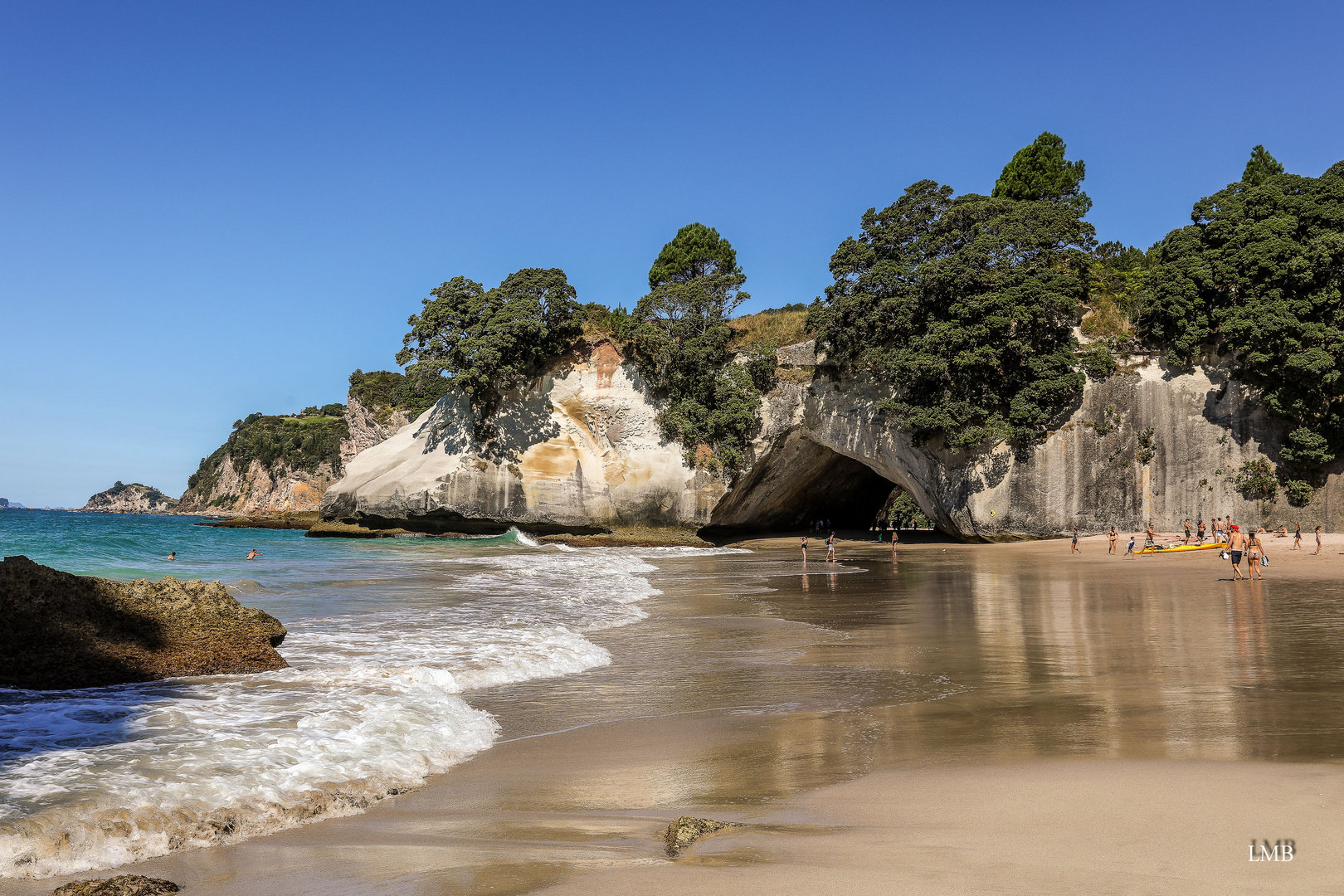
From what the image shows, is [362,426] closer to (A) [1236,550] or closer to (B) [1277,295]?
(B) [1277,295]

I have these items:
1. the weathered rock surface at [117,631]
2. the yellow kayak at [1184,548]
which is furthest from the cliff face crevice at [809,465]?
the weathered rock surface at [117,631]

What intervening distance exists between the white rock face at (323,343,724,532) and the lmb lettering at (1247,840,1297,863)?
34279 millimetres

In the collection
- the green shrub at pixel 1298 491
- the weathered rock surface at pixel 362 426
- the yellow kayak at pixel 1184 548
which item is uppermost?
the weathered rock surface at pixel 362 426

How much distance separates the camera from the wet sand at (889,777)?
11.1ft

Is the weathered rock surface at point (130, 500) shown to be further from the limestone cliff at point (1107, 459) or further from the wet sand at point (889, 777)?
the wet sand at point (889, 777)

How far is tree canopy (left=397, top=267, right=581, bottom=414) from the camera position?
36.8 meters

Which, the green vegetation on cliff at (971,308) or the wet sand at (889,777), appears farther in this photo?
the green vegetation on cliff at (971,308)

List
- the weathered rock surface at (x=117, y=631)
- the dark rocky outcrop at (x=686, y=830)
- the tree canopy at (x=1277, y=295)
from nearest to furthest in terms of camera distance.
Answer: the dark rocky outcrop at (x=686, y=830), the weathered rock surface at (x=117, y=631), the tree canopy at (x=1277, y=295)

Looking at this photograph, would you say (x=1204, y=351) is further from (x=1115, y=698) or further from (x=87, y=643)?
(x=87, y=643)

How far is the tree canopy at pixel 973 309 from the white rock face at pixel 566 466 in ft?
35.3

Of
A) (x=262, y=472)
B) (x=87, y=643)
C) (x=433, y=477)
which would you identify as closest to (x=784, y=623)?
(x=87, y=643)

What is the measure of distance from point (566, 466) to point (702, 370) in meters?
7.88

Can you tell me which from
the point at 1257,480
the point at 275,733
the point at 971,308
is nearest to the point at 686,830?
the point at 275,733

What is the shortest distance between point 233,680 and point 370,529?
123 ft
